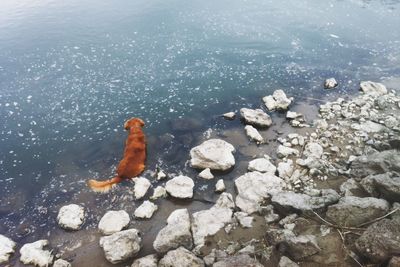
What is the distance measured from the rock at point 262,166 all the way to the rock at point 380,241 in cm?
270

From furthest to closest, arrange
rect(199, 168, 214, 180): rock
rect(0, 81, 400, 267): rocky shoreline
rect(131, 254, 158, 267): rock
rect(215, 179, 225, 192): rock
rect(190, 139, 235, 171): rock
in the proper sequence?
rect(190, 139, 235, 171): rock, rect(199, 168, 214, 180): rock, rect(215, 179, 225, 192): rock, rect(131, 254, 158, 267): rock, rect(0, 81, 400, 267): rocky shoreline

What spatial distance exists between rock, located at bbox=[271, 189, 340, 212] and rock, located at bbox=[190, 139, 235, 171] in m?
1.60

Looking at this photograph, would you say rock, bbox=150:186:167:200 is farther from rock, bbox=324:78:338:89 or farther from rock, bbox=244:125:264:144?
rock, bbox=324:78:338:89

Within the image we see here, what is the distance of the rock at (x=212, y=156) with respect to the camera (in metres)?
7.39

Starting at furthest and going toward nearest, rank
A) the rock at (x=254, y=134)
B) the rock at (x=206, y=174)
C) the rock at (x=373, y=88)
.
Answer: the rock at (x=373, y=88)
the rock at (x=254, y=134)
the rock at (x=206, y=174)

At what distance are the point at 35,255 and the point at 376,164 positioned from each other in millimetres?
6907

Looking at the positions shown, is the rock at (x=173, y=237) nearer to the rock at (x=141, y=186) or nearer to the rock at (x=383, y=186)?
the rock at (x=141, y=186)

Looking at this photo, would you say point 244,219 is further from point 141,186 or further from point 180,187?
point 141,186

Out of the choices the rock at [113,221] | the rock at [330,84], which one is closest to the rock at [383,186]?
the rock at [113,221]

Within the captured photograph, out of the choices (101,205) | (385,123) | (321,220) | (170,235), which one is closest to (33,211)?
(101,205)

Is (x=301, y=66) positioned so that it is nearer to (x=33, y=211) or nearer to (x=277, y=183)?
(x=277, y=183)

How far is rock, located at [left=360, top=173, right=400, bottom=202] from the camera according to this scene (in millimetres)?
5312

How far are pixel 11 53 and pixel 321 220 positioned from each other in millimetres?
12327

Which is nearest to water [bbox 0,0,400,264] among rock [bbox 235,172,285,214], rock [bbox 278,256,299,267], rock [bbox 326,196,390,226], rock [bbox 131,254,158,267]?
rock [bbox 235,172,285,214]
